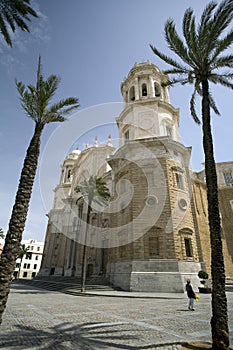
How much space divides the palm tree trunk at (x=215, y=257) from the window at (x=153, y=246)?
14.2 m

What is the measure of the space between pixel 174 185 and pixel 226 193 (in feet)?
49.2

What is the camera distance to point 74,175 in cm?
4678

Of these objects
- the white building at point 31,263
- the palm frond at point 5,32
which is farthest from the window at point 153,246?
the white building at point 31,263

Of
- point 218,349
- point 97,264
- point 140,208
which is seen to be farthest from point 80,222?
point 218,349

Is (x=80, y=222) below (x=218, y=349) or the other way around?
the other way around

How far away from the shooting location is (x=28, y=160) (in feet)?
22.5

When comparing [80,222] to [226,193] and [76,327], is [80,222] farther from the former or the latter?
[76,327]

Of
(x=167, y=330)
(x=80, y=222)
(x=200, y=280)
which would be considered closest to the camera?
(x=167, y=330)

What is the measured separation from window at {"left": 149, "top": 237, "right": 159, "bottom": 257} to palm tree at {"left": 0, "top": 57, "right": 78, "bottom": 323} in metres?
14.3

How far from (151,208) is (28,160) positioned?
15394 millimetres

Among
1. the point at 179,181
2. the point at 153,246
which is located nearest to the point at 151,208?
the point at 153,246

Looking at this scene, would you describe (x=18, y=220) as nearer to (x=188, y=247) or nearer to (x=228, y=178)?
(x=188, y=247)

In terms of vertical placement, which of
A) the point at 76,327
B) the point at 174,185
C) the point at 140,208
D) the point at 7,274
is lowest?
the point at 76,327

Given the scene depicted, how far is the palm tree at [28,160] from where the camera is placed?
548 centimetres
